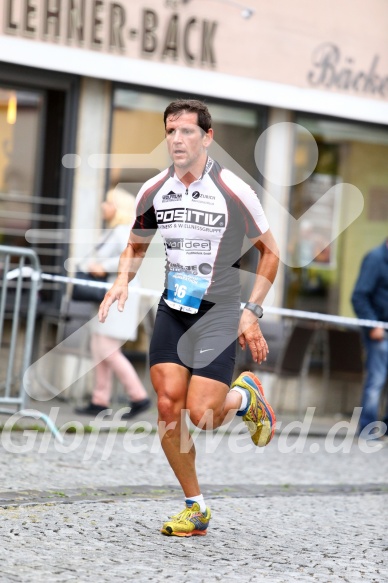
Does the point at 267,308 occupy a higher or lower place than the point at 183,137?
lower

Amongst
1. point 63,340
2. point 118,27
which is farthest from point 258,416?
point 118,27

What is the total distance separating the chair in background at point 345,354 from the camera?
12570mm

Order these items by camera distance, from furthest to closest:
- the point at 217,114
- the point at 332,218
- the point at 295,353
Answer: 1. the point at 332,218
2. the point at 217,114
3. the point at 295,353

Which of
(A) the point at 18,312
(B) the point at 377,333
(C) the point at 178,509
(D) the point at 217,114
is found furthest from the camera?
(D) the point at 217,114

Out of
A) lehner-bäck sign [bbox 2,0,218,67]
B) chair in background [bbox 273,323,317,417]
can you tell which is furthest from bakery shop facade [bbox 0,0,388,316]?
chair in background [bbox 273,323,317,417]

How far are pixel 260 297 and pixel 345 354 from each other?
6739 millimetres

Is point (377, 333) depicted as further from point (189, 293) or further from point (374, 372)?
point (189, 293)

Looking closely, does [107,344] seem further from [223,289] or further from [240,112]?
[223,289]

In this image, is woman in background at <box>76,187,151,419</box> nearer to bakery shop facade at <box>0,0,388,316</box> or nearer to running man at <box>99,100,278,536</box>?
bakery shop facade at <box>0,0,388,316</box>

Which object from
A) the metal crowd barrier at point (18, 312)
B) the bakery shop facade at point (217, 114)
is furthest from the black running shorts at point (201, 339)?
the bakery shop facade at point (217, 114)

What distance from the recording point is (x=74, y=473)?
25.3 ft

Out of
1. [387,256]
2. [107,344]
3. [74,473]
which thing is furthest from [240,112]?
[74,473]

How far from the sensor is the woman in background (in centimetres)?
1073

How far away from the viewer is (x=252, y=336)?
591 centimetres
